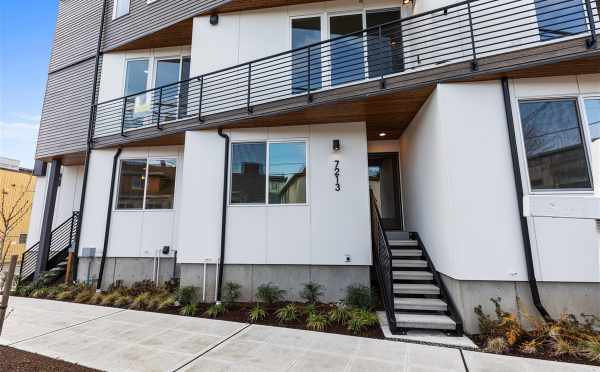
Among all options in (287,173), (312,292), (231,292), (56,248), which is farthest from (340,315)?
(56,248)

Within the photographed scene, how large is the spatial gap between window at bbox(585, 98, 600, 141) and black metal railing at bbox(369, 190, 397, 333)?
359cm

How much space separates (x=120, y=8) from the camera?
29.4 ft

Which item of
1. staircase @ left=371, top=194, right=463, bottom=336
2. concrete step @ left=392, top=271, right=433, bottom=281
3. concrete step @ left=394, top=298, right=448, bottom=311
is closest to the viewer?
staircase @ left=371, top=194, right=463, bottom=336

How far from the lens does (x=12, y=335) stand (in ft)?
14.3

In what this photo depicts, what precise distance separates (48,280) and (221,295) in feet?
19.0

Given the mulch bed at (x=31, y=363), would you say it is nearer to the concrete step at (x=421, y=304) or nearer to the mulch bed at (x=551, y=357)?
the concrete step at (x=421, y=304)

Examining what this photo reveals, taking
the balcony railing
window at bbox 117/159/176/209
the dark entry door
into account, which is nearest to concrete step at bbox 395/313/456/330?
the dark entry door

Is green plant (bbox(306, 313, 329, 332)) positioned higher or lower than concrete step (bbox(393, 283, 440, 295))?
lower

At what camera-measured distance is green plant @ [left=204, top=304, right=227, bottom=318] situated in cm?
533

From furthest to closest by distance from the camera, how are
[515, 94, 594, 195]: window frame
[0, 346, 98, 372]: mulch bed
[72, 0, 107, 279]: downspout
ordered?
[72, 0, 107, 279]: downspout → [515, 94, 594, 195]: window frame → [0, 346, 98, 372]: mulch bed

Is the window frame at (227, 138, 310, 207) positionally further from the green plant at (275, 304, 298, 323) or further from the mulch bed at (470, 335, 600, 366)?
the mulch bed at (470, 335, 600, 366)

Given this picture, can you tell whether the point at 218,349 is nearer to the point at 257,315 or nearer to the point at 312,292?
the point at 257,315

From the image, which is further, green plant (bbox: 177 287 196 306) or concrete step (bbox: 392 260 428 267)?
green plant (bbox: 177 287 196 306)

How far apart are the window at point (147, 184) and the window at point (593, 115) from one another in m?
8.95
